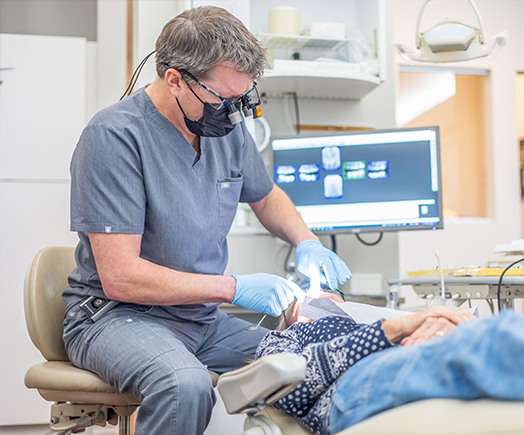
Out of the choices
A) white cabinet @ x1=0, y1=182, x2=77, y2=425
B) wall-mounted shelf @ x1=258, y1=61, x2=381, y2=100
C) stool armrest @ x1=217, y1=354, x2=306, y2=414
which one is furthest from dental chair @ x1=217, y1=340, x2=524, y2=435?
white cabinet @ x1=0, y1=182, x2=77, y2=425

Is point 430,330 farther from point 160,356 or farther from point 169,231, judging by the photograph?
point 169,231

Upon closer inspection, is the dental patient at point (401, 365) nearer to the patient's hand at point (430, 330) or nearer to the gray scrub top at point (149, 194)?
the patient's hand at point (430, 330)

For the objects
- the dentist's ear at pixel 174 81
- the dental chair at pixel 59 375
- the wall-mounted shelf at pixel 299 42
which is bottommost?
the dental chair at pixel 59 375

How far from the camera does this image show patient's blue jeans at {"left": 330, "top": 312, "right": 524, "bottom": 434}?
0.62 m

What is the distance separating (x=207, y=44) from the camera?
1.26 meters

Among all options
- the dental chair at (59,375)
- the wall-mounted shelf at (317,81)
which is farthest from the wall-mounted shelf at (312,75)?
the dental chair at (59,375)

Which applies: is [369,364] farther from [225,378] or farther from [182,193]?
[182,193]

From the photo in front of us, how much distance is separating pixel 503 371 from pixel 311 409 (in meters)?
0.35

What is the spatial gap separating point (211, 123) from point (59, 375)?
701 mm

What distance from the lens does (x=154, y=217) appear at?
1.30 metres

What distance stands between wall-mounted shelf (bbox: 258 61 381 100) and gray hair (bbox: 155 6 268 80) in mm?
913

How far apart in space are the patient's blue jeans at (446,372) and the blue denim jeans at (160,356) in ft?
1.13

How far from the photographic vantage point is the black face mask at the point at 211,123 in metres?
1.34

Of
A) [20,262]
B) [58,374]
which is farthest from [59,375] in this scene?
[20,262]
